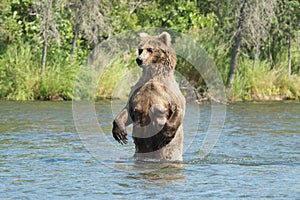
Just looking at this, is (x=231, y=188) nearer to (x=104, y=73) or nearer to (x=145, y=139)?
(x=145, y=139)

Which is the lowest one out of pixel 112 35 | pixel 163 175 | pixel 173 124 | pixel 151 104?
pixel 163 175

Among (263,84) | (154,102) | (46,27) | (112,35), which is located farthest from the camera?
(112,35)

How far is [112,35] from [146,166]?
1841 cm

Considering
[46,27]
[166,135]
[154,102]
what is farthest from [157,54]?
[46,27]

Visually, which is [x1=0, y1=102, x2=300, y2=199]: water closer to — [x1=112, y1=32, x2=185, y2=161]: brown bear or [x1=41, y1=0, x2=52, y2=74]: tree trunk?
[x1=112, y1=32, x2=185, y2=161]: brown bear

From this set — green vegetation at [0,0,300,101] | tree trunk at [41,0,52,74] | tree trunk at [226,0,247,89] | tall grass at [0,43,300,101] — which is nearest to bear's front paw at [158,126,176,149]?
tall grass at [0,43,300,101]

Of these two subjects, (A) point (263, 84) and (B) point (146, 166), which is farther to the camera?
(A) point (263, 84)

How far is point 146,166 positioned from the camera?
33.3ft

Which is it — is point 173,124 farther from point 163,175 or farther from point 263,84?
point 263,84

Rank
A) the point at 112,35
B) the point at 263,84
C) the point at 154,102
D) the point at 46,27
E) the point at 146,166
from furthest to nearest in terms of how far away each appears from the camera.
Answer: the point at 112,35 → the point at 263,84 → the point at 46,27 → the point at 146,166 → the point at 154,102

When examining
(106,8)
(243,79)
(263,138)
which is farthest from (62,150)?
(106,8)

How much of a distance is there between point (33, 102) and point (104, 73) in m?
2.66

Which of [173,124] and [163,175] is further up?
[173,124]

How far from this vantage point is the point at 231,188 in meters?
9.02
